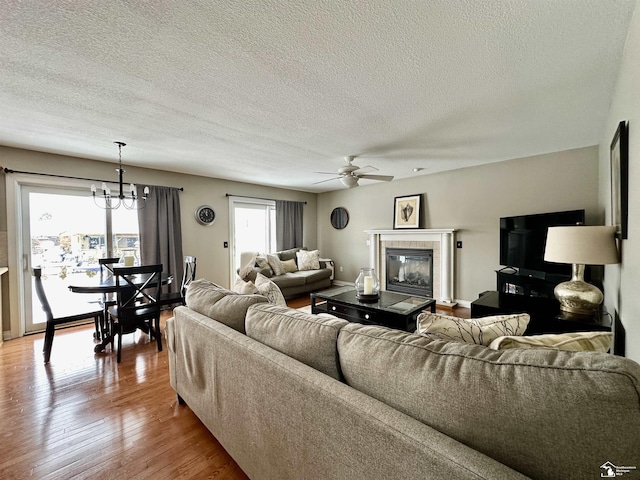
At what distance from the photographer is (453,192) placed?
15.7ft

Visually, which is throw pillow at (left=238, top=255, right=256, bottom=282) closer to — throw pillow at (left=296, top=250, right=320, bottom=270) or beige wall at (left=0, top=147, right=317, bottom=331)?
beige wall at (left=0, top=147, right=317, bottom=331)

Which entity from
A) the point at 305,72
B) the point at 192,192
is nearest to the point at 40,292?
the point at 192,192

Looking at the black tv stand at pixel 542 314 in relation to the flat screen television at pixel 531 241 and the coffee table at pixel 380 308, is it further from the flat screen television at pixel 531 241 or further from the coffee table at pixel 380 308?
the flat screen television at pixel 531 241

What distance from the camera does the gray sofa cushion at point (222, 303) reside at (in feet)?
5.41

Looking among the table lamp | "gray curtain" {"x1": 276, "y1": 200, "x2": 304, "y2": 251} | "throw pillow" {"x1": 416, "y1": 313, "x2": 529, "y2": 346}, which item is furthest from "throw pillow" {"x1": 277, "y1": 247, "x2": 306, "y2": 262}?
"throw pillow" {"x1": 416, "y1": 313, "x2": 529, "y2": 346}

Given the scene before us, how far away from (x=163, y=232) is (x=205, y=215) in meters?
0.81

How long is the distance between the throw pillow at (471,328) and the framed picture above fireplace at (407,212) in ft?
13.7

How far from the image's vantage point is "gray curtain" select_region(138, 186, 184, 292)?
435cm

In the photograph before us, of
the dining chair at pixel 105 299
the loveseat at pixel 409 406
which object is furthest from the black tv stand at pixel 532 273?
the dining chair at pixel 105 299

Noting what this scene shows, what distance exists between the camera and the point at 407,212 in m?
5.38

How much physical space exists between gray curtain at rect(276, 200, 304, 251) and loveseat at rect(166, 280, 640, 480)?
4.80m

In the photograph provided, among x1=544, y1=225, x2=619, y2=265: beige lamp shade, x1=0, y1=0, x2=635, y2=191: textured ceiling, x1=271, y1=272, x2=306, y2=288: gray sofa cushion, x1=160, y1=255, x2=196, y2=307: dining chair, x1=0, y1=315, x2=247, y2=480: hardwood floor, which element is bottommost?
x1=0, y1=315, x2=247, y2=480: hardwood floor

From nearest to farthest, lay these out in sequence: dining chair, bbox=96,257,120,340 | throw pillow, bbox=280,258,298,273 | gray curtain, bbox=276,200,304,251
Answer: dining chair, bbox=96,257,120,340 < throw pillow, bbox=280,258,298,273 < gray curtain, bbox=276,200,304,251

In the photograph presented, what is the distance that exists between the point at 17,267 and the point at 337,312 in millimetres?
3961
